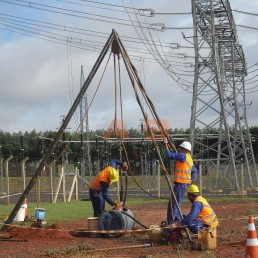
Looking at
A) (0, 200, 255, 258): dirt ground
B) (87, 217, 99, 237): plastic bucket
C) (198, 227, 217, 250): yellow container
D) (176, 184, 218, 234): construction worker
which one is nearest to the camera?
(0, 200, 255, 258): dirt ground

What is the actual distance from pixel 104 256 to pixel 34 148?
61.0m

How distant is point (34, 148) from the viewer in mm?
70750

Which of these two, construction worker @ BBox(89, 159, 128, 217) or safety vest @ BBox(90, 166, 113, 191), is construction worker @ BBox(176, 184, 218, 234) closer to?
construction worker @ BBox(89, 159, 128, 217)

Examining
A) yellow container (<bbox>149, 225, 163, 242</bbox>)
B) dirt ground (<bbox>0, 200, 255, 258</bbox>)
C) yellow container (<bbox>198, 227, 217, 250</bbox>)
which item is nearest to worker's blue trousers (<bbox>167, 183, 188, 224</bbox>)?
dirt ground (<bbox>0, 200, 255, 258</bbox>)

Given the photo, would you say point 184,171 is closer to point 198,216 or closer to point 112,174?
point 112,174

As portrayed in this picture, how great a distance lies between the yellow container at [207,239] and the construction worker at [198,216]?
0.53 meters

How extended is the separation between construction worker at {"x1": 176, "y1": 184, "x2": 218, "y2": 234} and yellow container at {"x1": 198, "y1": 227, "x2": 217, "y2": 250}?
1.72ft

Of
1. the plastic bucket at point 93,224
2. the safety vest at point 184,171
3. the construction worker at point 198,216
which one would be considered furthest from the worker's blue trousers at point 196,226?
the plastic bucket at point 93,224

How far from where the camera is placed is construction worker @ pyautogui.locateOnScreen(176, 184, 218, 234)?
11492mm

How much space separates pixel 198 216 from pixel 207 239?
0.93 metres

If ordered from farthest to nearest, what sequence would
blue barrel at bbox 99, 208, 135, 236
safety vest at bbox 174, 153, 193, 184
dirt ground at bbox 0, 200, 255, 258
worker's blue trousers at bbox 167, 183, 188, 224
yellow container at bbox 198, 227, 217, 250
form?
1. safety vest at bbox 174, 153, 193, 184
2. worker's blue trousers at bbox 167, 183, 188, 224
3. blue barrel at bbox 99, 208, 135, 236
4. yellow container at bbox 198, 227, 217, 250
5. dirt ground at bbox 0, 200, 255, 258

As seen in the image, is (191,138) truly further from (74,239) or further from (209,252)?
(209,252)

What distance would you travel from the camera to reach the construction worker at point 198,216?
11492 mm

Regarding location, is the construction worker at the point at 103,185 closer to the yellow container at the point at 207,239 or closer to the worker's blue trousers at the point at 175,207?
the worker's blue trousers at the point at 175,207
